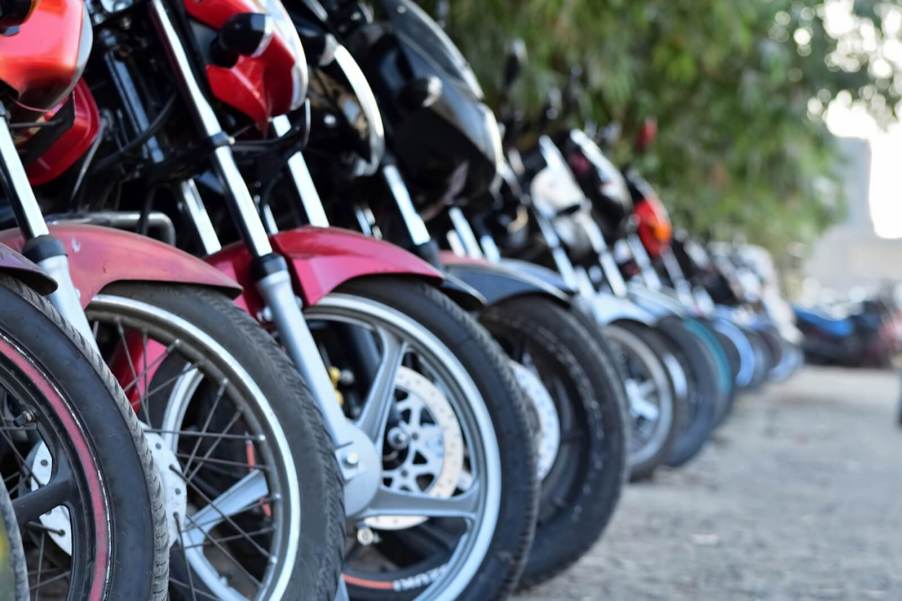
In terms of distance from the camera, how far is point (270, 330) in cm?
294

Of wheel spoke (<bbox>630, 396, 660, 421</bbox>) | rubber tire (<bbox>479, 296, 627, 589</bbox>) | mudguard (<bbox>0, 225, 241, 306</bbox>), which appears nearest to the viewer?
mudguard (<bbox>0, 225, 241, 306</bbox>)

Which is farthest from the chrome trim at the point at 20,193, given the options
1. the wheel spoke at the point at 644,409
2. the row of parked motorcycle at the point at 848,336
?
the row of parked motorcycle at the point at 848,336

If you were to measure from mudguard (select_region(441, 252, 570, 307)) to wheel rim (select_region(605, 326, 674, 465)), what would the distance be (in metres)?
2.40

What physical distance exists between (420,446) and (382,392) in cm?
21

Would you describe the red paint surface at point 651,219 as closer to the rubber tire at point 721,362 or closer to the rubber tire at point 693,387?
the rubber tire at point 721,362

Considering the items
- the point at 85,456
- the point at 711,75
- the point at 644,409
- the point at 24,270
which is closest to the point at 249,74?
the point at 24,270

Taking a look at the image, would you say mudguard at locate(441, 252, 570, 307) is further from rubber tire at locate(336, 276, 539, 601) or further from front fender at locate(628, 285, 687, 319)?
front fender at locate(628, 285, 687, 319)

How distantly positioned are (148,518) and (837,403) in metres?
12.7

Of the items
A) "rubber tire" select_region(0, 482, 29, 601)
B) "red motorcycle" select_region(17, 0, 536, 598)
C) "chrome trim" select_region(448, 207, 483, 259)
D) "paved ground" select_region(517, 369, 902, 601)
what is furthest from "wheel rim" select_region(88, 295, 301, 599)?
"chrome trim" select_region(448, 207, 483, 259)

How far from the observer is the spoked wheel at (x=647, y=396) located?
20.6 ft

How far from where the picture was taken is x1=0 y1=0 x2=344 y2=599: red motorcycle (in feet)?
7.65

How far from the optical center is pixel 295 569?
8.10ft

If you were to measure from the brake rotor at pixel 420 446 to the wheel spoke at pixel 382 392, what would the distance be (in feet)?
0.41

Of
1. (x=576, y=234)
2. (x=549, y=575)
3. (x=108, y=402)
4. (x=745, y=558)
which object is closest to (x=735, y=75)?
(x=576, y=234)
